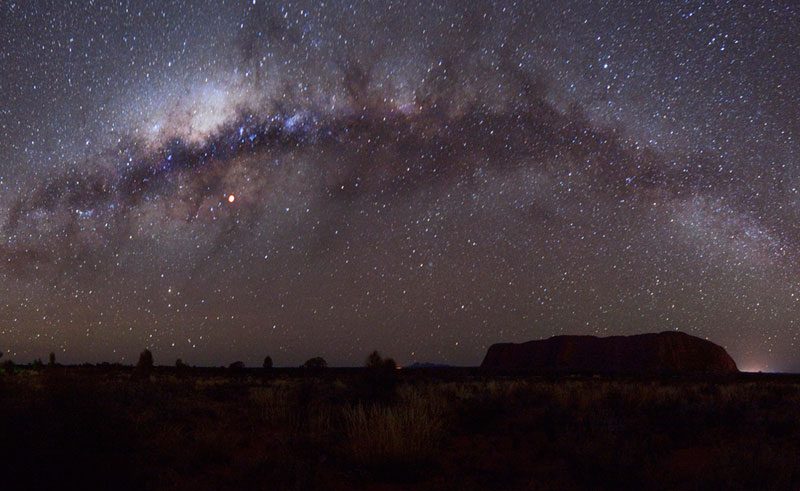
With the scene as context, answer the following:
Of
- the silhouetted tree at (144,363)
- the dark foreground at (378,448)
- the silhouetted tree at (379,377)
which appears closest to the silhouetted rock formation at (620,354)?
the silhouetted tree at (144,363)

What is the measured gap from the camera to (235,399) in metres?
22.5

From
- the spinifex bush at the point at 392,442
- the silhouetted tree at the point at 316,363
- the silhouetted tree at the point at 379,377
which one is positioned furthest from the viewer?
the silhouetted tree at the point at 316,363

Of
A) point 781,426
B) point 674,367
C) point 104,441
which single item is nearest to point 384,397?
point 781,426

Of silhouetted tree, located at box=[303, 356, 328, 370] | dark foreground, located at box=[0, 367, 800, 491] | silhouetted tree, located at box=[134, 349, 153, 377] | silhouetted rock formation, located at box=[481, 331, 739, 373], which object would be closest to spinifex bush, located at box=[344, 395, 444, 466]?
dark foreground, located at box=[0, 367, 800, 491]

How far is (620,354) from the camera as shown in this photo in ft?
342

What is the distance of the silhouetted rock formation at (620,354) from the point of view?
97188 millimetres

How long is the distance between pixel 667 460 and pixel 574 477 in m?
2.16

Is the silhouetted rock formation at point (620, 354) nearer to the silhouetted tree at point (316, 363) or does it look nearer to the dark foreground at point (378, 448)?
the silhouetted tree at point (316, 363)

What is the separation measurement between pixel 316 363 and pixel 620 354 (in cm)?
6206

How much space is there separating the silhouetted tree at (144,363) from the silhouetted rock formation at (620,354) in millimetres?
56951

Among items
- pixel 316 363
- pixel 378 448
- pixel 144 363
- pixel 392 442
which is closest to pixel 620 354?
pixel 316 363

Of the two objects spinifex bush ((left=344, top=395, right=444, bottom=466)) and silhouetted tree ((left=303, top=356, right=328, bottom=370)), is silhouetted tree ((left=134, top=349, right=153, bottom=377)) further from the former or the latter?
spinifex bush ((left=344, top=395, right=444, bottom=466))

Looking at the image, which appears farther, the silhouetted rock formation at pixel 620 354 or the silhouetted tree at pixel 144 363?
the silhouetted rock formation at pixel 620 354

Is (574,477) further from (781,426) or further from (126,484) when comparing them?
(781,426)
